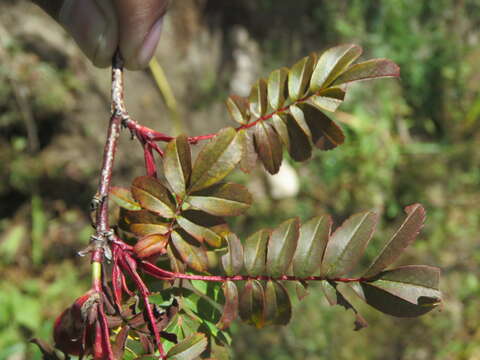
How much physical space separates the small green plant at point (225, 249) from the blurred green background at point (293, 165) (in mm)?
2080

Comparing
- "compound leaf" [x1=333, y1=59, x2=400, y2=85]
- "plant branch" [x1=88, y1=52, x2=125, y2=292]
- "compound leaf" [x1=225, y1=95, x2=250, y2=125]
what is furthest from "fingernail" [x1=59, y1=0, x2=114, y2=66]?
"compound leaf" [x1=333, y1=59, x2=400, y2=85]

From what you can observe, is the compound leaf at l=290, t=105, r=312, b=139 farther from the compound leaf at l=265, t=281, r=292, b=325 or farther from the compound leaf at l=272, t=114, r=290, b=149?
the compound leaf at l=265, t=281, r=292, b=325

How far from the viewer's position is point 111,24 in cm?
103

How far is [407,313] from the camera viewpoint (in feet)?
2.13

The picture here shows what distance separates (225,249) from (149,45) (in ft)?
1.86

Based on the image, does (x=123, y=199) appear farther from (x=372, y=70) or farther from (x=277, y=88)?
(x=372, y=70)

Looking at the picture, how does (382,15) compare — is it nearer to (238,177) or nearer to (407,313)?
(238,177)

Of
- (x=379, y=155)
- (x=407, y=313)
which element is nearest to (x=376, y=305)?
(x=407, y=313)

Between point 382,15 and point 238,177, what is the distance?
1.83 m

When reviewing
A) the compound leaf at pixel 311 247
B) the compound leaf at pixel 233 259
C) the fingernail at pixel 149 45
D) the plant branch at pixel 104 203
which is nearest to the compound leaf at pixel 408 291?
the compound leaf at pixel 311 247

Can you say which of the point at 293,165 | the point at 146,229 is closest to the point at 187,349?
the point at 146,229

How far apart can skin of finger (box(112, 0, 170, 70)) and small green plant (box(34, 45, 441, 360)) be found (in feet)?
0.92

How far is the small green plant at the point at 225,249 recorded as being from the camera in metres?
0.68

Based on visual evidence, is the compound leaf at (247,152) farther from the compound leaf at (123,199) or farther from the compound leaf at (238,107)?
the compound leaf at (123,199)
